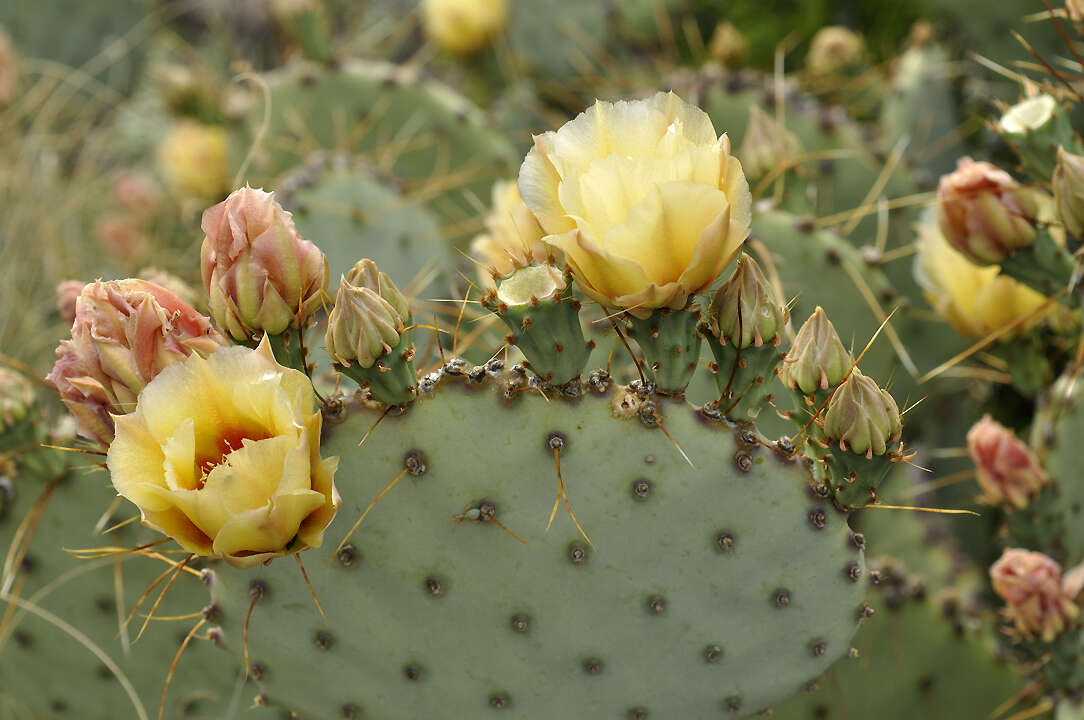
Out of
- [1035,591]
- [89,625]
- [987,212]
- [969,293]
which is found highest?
[987,212]

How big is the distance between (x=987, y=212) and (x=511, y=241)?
0.45 metres

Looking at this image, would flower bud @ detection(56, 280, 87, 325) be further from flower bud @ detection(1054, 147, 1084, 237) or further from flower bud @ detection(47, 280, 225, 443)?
flower bud @ detection(1054, 147, 1084, 237)

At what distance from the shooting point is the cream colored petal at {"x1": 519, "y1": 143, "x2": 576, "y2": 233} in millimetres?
675

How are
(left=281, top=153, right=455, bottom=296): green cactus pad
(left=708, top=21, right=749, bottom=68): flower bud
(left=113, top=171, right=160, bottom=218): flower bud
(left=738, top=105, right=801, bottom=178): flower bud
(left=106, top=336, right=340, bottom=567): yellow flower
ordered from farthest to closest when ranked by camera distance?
(left=113, top=171, right=160, bottom=218): flower bud, (left=708, top=21, right=749, bottom=68): flower bud, (left=281, top=153, right=455, bottom=296): green cactus pad, (left=738, top=105, right=801, bottom=178): flower bud, (left=106, top=336, right=340, bottom=567): yellow flower

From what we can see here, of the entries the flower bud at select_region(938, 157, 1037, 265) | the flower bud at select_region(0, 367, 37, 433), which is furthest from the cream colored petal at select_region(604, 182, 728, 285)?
the flower bud at select_region(0, 367, 37, 433)

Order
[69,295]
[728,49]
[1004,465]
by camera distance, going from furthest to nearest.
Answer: [728,49]
[1004,465]
[69,295]

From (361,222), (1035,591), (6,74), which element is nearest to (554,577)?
(1035,591)

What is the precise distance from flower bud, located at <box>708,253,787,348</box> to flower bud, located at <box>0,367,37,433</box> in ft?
2.20

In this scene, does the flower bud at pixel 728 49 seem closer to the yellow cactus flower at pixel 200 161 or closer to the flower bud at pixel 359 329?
the yellow cactus flower at pixel 200 161

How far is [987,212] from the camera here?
97 centimetres

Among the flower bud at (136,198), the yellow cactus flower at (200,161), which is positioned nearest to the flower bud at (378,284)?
the yellow cactus flower at (200,161)

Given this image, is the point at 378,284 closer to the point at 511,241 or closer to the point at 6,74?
the point at 511,241

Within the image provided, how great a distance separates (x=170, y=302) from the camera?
706 millimetres

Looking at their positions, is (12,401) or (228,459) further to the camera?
(12,401)
